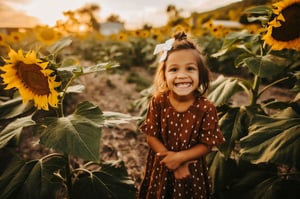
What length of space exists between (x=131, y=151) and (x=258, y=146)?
5.33ft

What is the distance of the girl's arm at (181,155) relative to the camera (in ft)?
4.91

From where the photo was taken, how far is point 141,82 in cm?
531

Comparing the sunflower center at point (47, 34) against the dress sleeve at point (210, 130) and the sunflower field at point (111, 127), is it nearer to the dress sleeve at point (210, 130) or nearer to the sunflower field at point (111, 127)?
the sunflower field at point (111, 127)

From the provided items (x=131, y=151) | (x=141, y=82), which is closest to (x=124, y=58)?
(x=141, y=82)

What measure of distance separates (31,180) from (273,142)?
1.36 meters

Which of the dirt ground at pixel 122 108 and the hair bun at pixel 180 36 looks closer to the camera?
the hair bun at pixel 180 36

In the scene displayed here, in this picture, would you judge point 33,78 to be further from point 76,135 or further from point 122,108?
point 122,108

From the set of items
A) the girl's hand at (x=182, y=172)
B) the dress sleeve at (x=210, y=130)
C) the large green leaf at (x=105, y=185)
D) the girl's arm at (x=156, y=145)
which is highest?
the dress sleeve at (x=210, y=130)

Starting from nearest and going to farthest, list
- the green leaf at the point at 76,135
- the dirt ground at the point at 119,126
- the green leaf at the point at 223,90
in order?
1. the green leaf at the point at 76,135
2. the green leaf at the point at 223,90
3. the dirt ground at the point at 119,126

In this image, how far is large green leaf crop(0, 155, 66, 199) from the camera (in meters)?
1.49

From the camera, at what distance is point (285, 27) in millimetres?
1795

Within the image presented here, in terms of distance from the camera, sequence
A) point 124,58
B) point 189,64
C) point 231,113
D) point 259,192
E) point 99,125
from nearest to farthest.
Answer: point 99,125
point 189,64
point 259,192
point 231,113
point 124,58

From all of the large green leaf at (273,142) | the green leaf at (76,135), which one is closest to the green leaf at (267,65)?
the large green leaf at (273,142)

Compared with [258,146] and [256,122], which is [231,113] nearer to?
[256,122]
